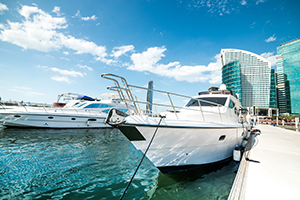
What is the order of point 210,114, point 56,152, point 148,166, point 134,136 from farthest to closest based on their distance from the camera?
point 56,152
point 148,166
point 210,114
point 134,136

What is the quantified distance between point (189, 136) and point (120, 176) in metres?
2.41

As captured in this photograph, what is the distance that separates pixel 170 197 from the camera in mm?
3256

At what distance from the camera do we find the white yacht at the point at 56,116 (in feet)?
38.5

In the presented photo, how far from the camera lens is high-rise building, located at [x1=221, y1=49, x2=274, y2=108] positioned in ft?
196

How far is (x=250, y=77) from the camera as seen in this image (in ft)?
205

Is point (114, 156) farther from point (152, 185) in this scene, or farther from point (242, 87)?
point (242, 87)

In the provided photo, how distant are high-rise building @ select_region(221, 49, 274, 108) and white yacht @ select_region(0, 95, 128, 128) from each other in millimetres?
63319

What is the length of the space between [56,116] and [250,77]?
2964 inches

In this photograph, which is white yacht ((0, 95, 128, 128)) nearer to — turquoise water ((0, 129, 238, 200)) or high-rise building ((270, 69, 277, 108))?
turquoise water ((0, 129, 238, 200))

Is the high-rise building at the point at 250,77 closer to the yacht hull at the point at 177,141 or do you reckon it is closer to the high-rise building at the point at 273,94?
the high-rise building at the point at 273,94

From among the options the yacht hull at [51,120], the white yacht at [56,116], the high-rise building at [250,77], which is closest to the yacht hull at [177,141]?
the white yacht at [56,116]

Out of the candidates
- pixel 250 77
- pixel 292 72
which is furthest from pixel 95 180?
pixel 250 77

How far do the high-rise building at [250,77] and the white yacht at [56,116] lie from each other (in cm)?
6332

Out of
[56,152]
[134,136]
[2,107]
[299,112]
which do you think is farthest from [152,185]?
[299,112]
